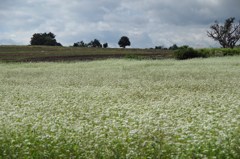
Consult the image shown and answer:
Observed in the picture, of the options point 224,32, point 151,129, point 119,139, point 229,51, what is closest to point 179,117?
point 151,129

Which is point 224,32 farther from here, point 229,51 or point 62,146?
point 62,146

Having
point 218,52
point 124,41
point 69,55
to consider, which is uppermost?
point 124,41

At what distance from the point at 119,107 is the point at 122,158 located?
5.79 meters

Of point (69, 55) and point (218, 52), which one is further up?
point (218, 52)

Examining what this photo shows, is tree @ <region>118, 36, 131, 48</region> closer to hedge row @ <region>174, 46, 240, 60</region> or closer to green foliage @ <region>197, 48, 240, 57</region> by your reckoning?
hedge row @ <region>174, 46, 240, 60</region>

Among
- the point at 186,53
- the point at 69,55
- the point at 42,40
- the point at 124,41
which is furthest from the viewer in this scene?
the point at 42,40

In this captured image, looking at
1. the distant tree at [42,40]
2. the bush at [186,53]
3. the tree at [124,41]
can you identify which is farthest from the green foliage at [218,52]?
the distant tree at [42,40]

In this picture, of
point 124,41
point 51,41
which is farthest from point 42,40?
point 124,41

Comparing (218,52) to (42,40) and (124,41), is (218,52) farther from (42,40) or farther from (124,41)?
(42,40)

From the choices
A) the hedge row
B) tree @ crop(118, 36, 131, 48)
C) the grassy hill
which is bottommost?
the grassy hill

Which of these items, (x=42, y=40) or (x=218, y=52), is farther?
(x=42, y=40)

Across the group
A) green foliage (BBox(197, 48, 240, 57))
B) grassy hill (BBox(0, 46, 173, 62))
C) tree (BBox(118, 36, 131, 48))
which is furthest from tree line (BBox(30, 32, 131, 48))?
green foliage (BBox(197, 48, 240, 57))

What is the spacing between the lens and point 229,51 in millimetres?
64188

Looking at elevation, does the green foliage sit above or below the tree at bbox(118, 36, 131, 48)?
below
